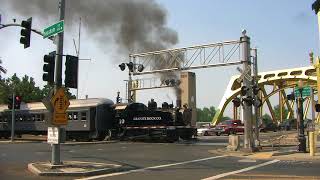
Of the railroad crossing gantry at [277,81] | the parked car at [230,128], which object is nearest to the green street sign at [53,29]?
the parked car at [230,128]

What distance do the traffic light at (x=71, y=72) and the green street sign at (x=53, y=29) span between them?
99 centimetres

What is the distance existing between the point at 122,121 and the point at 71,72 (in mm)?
23103

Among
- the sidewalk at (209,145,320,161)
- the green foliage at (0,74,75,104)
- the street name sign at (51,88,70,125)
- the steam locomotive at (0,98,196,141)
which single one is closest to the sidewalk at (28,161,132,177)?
the street name sign at (51,88,70,125)

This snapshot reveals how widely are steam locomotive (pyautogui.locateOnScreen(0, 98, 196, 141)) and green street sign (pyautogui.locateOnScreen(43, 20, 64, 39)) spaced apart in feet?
70.4

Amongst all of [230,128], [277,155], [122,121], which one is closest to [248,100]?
[277,155]

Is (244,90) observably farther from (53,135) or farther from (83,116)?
(83,116)

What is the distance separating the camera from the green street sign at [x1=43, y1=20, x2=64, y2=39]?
1828 centimetres

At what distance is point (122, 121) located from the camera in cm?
4172

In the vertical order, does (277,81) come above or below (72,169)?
above

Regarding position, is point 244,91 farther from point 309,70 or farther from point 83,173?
point 309,70

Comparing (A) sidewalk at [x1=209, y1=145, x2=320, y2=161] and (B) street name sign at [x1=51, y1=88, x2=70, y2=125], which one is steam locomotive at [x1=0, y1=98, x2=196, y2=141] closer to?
(A) sidewalk at [x1=209, y1=145, x2=320, y2=161]

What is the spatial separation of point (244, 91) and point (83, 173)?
1382 cm

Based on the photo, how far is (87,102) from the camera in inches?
1628

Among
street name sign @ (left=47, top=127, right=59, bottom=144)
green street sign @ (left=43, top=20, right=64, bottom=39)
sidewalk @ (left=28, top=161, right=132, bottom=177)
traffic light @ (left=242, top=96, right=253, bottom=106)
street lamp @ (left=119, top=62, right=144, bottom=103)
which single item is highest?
street lamp @ (left=119, top=62, right=144, bottom=103)
